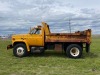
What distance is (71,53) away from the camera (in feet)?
59.0

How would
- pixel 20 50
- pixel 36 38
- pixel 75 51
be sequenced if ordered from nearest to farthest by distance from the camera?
pixel 75 51 → pixel 36 38 → pixel 20 50

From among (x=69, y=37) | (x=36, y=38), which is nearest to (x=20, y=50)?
(x=36, y=38)

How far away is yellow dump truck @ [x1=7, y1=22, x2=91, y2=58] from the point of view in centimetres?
1795

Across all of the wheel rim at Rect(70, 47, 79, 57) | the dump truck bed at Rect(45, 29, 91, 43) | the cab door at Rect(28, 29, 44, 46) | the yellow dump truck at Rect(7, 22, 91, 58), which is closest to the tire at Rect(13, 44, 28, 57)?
the yellow dump truck at Rect(7, 22, 91, 58)

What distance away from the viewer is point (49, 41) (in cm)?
1814

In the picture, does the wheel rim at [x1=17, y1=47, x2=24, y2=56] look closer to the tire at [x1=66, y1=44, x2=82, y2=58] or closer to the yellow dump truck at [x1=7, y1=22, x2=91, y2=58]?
the yellow dump truck at [x1=7, y1=22, x2=91, y2=58]

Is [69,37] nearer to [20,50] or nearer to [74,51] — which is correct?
[74,51]

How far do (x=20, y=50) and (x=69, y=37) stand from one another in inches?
136

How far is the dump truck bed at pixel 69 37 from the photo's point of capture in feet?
58.7

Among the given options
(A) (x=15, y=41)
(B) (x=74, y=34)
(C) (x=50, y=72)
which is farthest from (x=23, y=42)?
(C) (x=50, y=72)

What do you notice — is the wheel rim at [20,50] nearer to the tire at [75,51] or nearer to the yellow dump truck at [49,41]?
the yellow dump truck at [49,41]

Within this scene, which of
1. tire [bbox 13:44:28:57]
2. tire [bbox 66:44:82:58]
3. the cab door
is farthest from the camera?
tire [bbox 13:44:28:57]

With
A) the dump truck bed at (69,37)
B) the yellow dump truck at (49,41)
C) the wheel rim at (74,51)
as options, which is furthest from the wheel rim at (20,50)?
the wheel rim at (74,51)

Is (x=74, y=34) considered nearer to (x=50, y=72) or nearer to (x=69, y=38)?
(x=69, y=38)
